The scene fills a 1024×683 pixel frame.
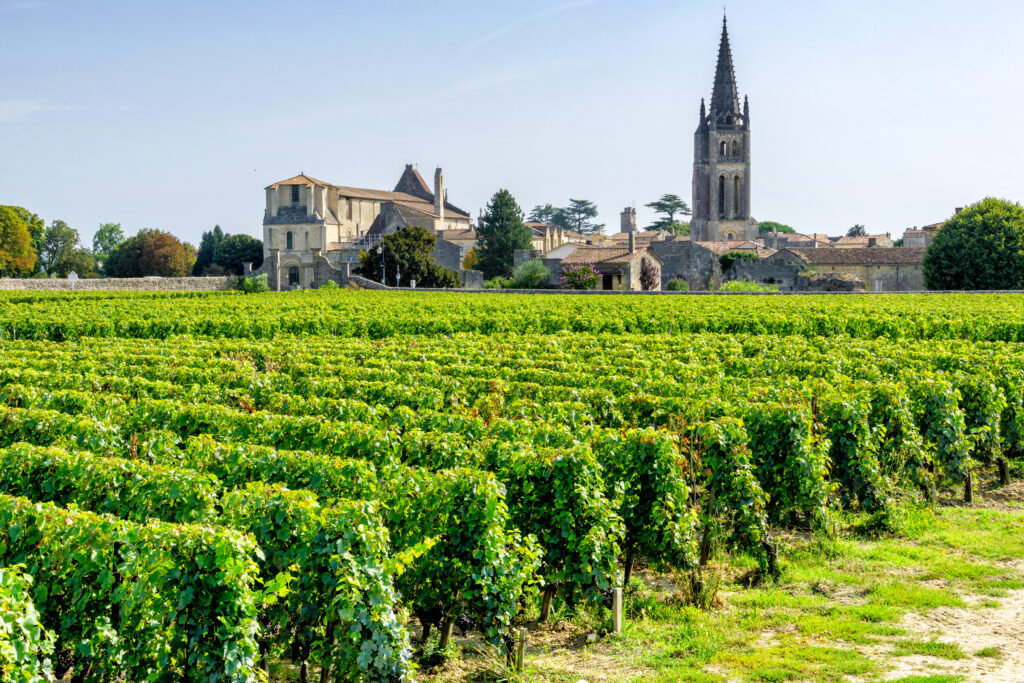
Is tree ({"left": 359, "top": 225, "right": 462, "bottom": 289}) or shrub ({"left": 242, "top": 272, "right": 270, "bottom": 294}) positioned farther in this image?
tree ({"left": 359, "top": 225, "right": 462, "bottom": 289})

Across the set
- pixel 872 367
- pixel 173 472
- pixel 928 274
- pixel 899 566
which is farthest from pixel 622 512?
pixel 928 274

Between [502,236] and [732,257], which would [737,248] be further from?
[502,236]

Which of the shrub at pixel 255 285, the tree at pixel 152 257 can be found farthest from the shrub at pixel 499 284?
the tree at pixel 152 257

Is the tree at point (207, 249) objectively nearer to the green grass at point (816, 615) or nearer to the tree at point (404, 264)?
the tree at point (404, 264)

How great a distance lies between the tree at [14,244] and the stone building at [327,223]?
22.2 meters

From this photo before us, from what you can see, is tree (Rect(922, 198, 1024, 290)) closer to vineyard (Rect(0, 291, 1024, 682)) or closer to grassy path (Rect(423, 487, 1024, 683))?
vineyard (Rect(0, 291, 1024, 682))

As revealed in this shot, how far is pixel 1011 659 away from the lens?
21.7 feet

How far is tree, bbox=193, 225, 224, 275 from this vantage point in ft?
330

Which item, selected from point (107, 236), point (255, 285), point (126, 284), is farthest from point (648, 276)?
point (107, 236)

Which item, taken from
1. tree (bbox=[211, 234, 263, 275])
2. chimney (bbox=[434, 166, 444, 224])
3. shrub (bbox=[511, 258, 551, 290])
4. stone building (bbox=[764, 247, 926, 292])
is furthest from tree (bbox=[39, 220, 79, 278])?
stone building (bbox=[764, 247, 926, 292])

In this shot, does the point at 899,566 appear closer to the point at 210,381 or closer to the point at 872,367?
the point at 872,367

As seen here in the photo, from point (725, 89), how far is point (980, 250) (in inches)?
1897

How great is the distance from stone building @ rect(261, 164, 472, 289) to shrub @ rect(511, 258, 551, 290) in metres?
21.8

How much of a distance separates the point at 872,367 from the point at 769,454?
19.4 ft
